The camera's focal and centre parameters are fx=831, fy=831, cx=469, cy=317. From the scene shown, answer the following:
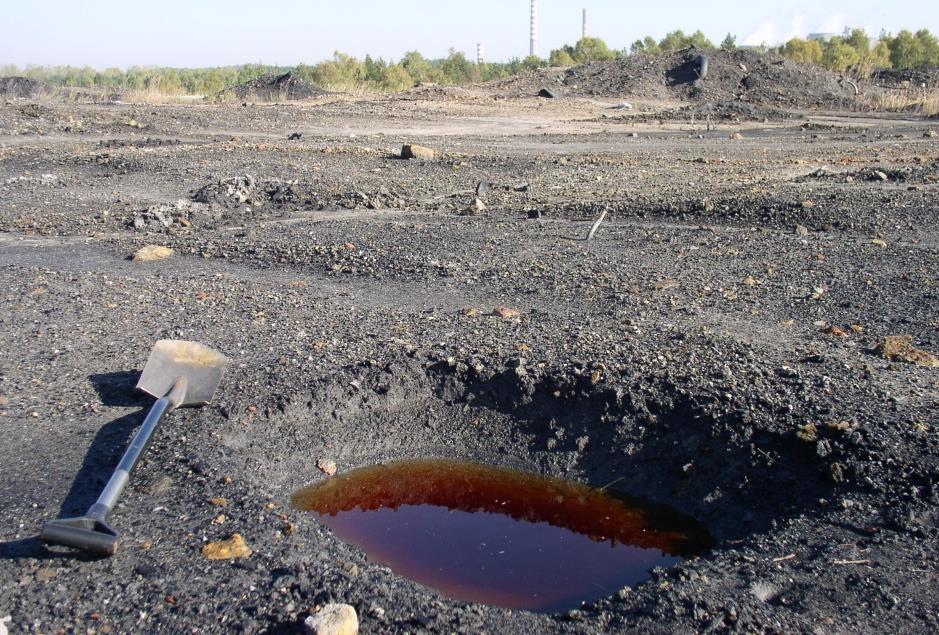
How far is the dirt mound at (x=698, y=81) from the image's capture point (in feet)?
94.3

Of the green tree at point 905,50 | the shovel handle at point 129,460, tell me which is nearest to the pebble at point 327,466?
the shovel handle at point 129,460

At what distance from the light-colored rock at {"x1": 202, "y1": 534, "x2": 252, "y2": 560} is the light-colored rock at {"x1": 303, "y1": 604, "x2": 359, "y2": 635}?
596 millimetres

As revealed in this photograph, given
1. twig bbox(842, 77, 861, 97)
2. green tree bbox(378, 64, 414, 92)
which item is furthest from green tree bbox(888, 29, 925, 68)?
green tree bbox(378, 64, 414, 92)

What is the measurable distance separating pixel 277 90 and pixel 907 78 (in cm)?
2433

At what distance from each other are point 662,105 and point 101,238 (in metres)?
23.8

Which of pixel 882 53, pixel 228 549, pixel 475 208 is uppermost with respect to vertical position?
pixel 882 53

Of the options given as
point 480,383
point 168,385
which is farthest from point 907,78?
point 168,385

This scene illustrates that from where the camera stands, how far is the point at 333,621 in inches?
108

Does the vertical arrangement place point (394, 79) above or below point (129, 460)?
above

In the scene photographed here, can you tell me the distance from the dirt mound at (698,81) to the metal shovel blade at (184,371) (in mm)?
26032

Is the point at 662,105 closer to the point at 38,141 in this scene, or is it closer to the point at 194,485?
the point at 38,141

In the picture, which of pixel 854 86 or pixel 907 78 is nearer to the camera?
pixel 854 86

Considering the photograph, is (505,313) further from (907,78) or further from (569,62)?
(569,62)

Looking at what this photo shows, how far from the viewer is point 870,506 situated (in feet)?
11.9
